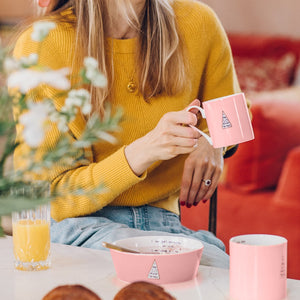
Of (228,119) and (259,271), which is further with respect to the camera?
(228,119)

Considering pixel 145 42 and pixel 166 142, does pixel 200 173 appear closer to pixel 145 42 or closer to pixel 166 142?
pixel 166 142

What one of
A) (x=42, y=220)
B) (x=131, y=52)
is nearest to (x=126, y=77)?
(x=131, y=52)

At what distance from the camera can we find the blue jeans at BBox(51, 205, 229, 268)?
1.08 meters

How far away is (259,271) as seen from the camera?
0.75 metres

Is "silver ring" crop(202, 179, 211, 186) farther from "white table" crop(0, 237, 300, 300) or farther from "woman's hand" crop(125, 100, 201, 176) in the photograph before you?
"white table" crop(0, 237, 300, 300)

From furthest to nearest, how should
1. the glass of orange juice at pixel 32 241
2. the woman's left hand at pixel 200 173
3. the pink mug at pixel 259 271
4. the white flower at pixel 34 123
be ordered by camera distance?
the woman's left hand at pixel 200 173 → the glass of orange juice at pixel 32 241 → the pink mug at pixel 259 271 → the white flower at pixel 34 123

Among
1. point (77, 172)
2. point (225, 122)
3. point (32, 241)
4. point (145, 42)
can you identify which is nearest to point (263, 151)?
point (145, 42)

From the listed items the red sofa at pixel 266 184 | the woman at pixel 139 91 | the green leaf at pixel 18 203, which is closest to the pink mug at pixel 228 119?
the woman at pixel 139 91

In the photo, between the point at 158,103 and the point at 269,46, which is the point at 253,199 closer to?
the point at 158,103

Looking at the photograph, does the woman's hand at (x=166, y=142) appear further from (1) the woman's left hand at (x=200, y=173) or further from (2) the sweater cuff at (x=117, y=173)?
(1) the woman's left hand at (x=200, y=173)

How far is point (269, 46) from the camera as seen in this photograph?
141 inches

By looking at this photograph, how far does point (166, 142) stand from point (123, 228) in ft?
0.58

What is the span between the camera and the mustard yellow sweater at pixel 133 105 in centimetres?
120

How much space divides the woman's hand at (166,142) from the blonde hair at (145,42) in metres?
0.17
